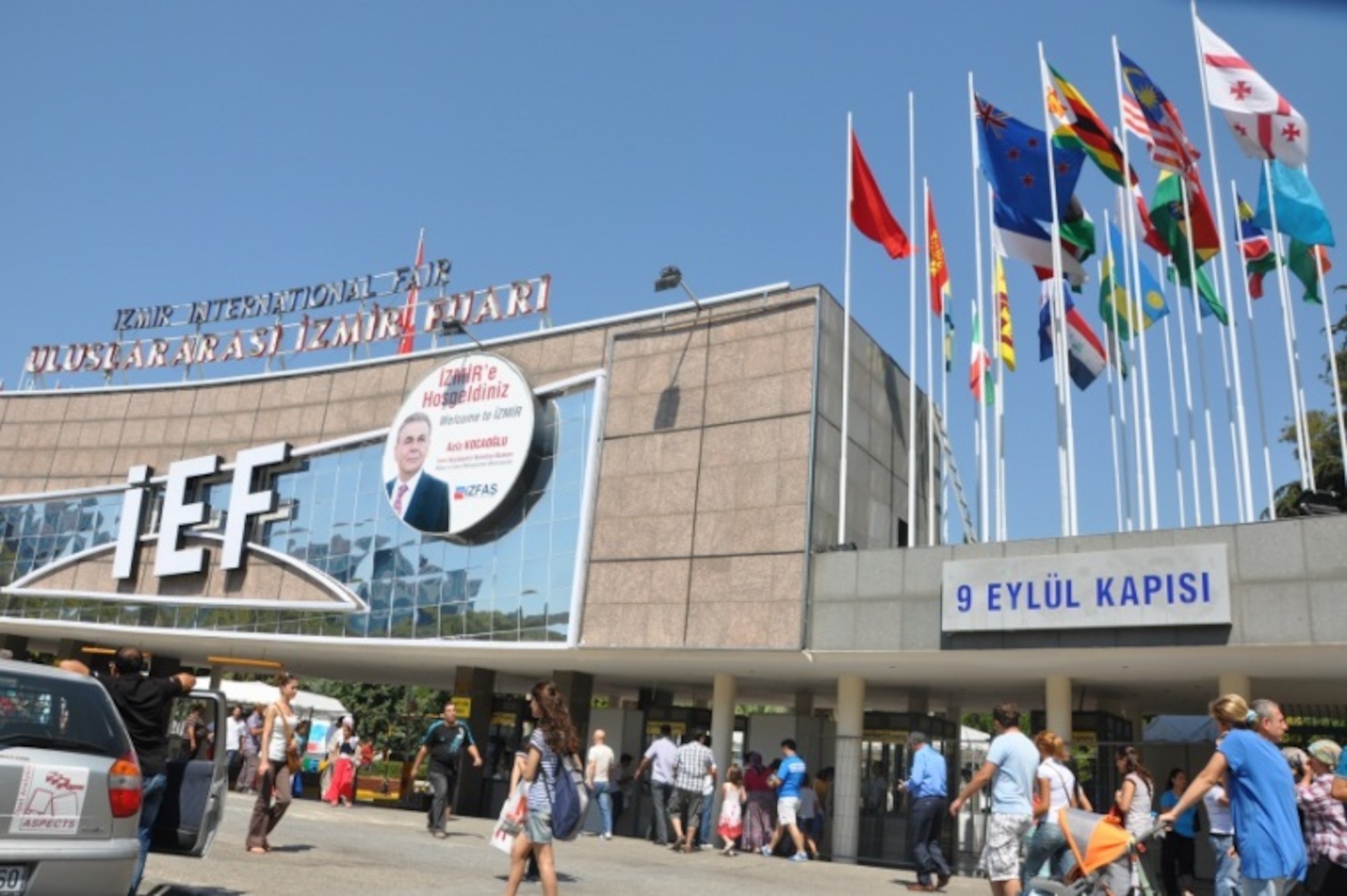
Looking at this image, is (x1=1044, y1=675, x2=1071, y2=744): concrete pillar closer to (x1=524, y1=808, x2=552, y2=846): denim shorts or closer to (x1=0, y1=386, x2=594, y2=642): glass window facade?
(x1=0, y1=386, x2=594, y2=642): glass window facade

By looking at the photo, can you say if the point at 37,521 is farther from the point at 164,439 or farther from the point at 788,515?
the point at 788,515

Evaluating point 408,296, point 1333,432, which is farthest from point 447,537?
point 1333,432

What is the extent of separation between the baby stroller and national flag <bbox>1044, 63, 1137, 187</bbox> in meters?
16.8

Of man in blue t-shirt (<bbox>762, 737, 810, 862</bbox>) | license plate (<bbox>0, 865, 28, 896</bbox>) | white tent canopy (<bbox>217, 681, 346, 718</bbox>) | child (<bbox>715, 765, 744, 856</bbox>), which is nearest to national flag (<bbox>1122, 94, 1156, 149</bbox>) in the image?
man in blue t-shirt (<bbox>762, 737, 810, 862</bbox>)

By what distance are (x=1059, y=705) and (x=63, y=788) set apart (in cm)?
1757

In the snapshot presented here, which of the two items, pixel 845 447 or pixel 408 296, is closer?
pixel 845 447

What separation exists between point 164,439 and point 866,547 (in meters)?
20.6

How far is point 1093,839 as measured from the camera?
729cm

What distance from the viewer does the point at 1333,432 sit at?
35750 millimetres

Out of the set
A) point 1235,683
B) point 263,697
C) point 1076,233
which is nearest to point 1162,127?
point 1076,233

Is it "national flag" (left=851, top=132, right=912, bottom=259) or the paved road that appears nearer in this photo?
the paved road

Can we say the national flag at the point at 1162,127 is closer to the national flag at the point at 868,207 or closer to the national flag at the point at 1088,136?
the national flag at the point at 1088,136

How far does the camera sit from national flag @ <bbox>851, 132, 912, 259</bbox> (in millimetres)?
23016

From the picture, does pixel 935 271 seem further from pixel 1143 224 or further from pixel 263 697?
pixel 263 697
